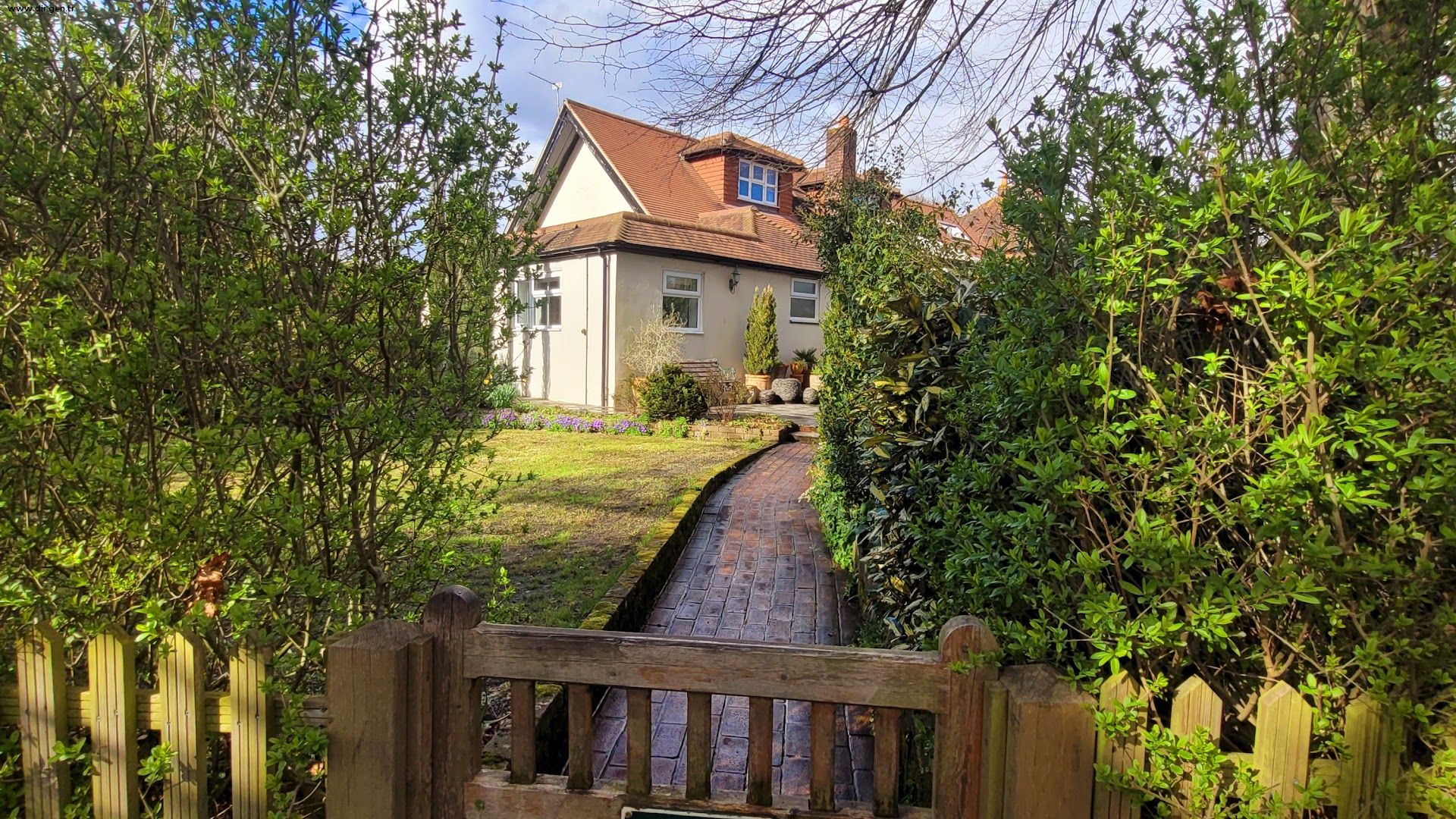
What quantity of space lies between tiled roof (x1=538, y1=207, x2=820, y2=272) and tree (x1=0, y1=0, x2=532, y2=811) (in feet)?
42.0

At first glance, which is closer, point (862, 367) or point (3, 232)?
point (3, 232)

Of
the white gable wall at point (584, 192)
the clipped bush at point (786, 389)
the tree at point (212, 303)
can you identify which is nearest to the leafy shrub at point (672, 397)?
the clipped bush at point (786, 389)

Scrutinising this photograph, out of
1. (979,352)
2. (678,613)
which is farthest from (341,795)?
(678,613)

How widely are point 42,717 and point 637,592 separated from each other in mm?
2925

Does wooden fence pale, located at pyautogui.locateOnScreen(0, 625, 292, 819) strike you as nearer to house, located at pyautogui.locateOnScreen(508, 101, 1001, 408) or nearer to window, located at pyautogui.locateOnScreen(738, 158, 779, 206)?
house, located at pyautogui.locateOnScreen(508, 101, 1001, 408)

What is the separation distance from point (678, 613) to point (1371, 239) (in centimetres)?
422

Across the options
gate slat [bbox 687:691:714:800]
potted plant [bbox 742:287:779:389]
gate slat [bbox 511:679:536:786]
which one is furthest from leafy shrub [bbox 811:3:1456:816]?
potted plant [bbox 742:287:779:389]

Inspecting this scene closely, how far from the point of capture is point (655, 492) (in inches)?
325

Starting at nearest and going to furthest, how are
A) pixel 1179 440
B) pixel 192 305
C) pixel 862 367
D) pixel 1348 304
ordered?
pixel 1348 304, pixel 1179 440, pixel 192 305, pixel 862 367

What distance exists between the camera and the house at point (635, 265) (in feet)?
56.4

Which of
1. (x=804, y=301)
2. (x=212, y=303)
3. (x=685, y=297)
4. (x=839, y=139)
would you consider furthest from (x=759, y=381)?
(x=212, y=303)

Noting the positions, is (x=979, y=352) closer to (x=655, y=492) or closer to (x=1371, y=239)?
(x=1371, y=239)

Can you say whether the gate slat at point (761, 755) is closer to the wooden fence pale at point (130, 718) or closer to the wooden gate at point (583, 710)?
the wooden gate at point (583, 710)

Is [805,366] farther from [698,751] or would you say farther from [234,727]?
[234,727]
